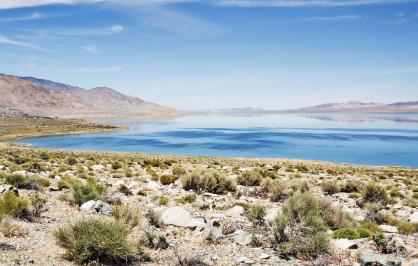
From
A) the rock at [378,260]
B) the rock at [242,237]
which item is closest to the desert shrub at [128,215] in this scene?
the rock at [242,237]

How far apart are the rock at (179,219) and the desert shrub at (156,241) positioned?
165cm

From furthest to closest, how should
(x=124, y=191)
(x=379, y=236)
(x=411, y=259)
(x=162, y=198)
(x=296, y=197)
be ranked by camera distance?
(x=124, y=191)
(x=162, y=198)
(x=296, y=197)
(x=379, y=236)
(x=411, y=259)

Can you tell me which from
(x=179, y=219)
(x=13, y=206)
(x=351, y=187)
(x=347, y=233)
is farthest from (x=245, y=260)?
(x=351, y=187)

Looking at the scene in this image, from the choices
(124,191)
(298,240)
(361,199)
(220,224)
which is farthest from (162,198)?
(361,199)

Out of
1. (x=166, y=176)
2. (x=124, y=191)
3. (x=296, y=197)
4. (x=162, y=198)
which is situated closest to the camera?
(x=296, y=197)

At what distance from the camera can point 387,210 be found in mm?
16188

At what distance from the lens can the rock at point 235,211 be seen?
13641 millimetres

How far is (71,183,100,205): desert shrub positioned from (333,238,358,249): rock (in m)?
7.87

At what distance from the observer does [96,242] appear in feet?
26.8

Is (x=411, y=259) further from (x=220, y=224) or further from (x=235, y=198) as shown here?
(x=235, y=198)

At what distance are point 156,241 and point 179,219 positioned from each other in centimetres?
212

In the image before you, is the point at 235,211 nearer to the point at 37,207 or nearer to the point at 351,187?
the point at 37,207

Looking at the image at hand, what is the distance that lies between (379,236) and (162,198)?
787 cm

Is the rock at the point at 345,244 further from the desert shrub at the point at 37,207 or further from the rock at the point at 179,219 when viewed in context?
the desert shrub at the point at 37,207
